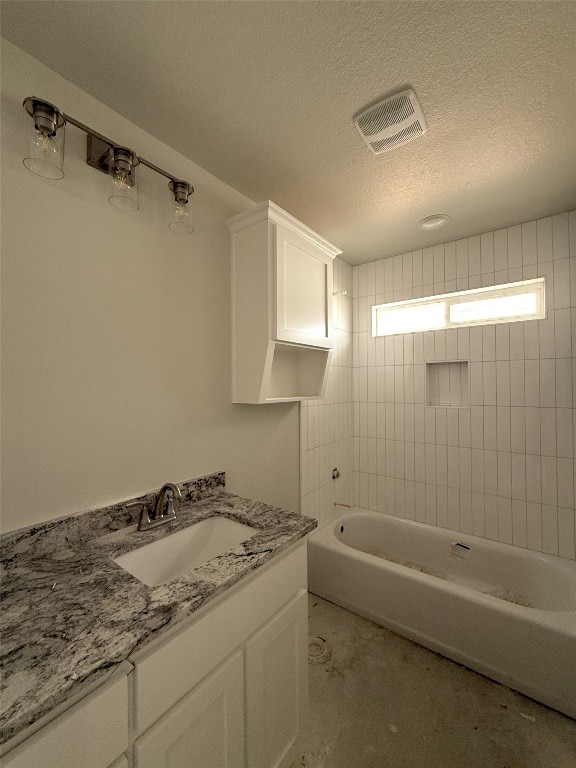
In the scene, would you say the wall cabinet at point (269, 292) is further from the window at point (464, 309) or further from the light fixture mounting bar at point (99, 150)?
the window at point (464, 309)

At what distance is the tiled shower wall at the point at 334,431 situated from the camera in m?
2.30

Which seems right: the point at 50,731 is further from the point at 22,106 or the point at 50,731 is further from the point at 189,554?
the point at 22,106

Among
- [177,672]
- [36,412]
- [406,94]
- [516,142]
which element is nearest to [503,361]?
[516,142]

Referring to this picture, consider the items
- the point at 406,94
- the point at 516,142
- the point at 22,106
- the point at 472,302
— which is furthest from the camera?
the point at 472,302

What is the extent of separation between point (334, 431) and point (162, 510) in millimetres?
1649

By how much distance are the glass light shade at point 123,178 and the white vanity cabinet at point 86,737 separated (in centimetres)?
139

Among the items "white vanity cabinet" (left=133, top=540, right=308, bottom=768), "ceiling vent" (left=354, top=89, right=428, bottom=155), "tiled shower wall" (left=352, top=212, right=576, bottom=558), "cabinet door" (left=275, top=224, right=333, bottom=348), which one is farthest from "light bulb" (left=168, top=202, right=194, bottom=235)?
"tiled shower wall" (left=352, top=212, right=576, bottom=558)

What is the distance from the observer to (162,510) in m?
1.27

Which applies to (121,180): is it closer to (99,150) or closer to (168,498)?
(99,150)

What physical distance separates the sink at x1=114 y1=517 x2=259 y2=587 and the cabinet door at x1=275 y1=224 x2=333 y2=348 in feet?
2.97

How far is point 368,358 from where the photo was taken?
284 cm

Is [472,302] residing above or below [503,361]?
above

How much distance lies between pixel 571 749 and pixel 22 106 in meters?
3.15

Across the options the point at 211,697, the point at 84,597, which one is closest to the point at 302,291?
the point at 84,597
